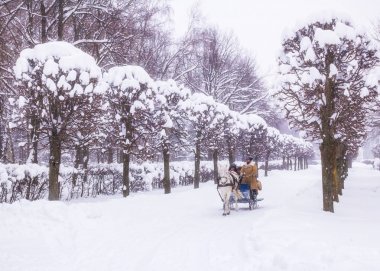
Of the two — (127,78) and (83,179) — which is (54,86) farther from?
(83,179)

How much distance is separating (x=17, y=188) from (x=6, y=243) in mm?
6353

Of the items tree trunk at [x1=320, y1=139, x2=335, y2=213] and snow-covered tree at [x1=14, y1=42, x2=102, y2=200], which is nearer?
snow-covered tree at [x1=14, y1=42, x2=102, y2=200]

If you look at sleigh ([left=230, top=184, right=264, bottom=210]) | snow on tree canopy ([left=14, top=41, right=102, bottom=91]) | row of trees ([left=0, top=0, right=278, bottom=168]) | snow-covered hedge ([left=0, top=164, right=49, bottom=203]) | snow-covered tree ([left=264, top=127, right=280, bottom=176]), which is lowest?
sleigh ([left=230, top=184, right=264, bottom=210])

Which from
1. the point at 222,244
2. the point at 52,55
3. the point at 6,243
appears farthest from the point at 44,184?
the point at 222,244

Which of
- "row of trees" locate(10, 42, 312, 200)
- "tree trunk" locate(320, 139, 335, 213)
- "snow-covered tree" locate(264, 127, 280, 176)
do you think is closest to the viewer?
"row of trees" locate(10, 42, 312, 200)

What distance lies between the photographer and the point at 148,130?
18.5 m

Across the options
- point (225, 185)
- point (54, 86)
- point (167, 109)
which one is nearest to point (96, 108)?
point (54, 86)

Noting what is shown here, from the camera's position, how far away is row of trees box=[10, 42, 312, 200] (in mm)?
12938

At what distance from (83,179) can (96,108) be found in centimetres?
630

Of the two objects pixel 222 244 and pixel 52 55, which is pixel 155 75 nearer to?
pixel 52 55

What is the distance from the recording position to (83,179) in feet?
61.3

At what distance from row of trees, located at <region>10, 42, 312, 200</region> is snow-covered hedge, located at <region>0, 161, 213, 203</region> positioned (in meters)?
1.21

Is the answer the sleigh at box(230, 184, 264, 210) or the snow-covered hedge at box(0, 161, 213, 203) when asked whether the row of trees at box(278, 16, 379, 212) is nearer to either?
the sleigh at box(230, 184, 264, 210)

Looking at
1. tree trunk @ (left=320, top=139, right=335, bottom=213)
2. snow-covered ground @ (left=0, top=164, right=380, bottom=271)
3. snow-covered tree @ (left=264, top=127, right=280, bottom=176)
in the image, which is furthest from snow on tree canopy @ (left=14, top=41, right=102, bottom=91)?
snow-covered tree @ (left=264, top=127, right=280, bottom=176)
